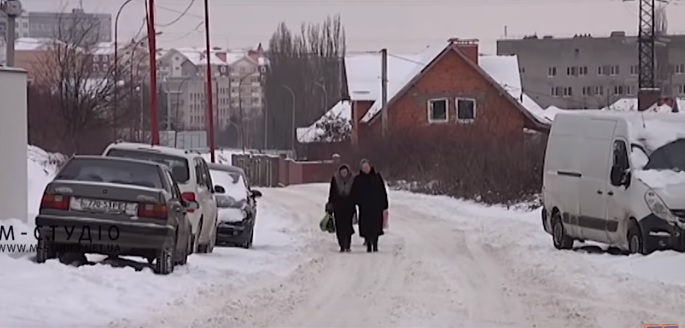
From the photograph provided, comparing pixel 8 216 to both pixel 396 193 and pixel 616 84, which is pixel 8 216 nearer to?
pixel 396 193

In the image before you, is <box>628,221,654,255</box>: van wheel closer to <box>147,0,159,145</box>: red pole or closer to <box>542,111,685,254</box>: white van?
<box>542,111,685,254</box>: white van

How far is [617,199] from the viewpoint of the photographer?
1941cm

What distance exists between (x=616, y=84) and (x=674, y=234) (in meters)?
101

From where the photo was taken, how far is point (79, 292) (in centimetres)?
1274

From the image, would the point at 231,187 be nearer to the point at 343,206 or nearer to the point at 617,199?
the point at 343,206

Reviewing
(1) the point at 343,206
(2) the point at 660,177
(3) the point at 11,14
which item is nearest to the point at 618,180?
(2) the point at 660,177

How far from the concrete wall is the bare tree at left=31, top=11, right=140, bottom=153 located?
25.2m

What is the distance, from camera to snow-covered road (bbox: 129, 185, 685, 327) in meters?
12.1

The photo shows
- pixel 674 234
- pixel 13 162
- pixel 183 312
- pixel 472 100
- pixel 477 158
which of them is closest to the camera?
pixel 183 312

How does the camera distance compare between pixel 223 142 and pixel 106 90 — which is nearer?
pixel 106 90

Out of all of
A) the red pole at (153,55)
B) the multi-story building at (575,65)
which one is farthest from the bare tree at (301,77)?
the red pole at (153,55)

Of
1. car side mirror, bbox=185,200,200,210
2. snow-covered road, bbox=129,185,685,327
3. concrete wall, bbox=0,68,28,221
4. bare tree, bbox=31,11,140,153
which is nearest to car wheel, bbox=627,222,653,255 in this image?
snow-covered road, bbox=129,185,685,327

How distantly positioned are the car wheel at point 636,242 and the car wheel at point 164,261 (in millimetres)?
7304

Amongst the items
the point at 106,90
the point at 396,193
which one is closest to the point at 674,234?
the point at 396,193
